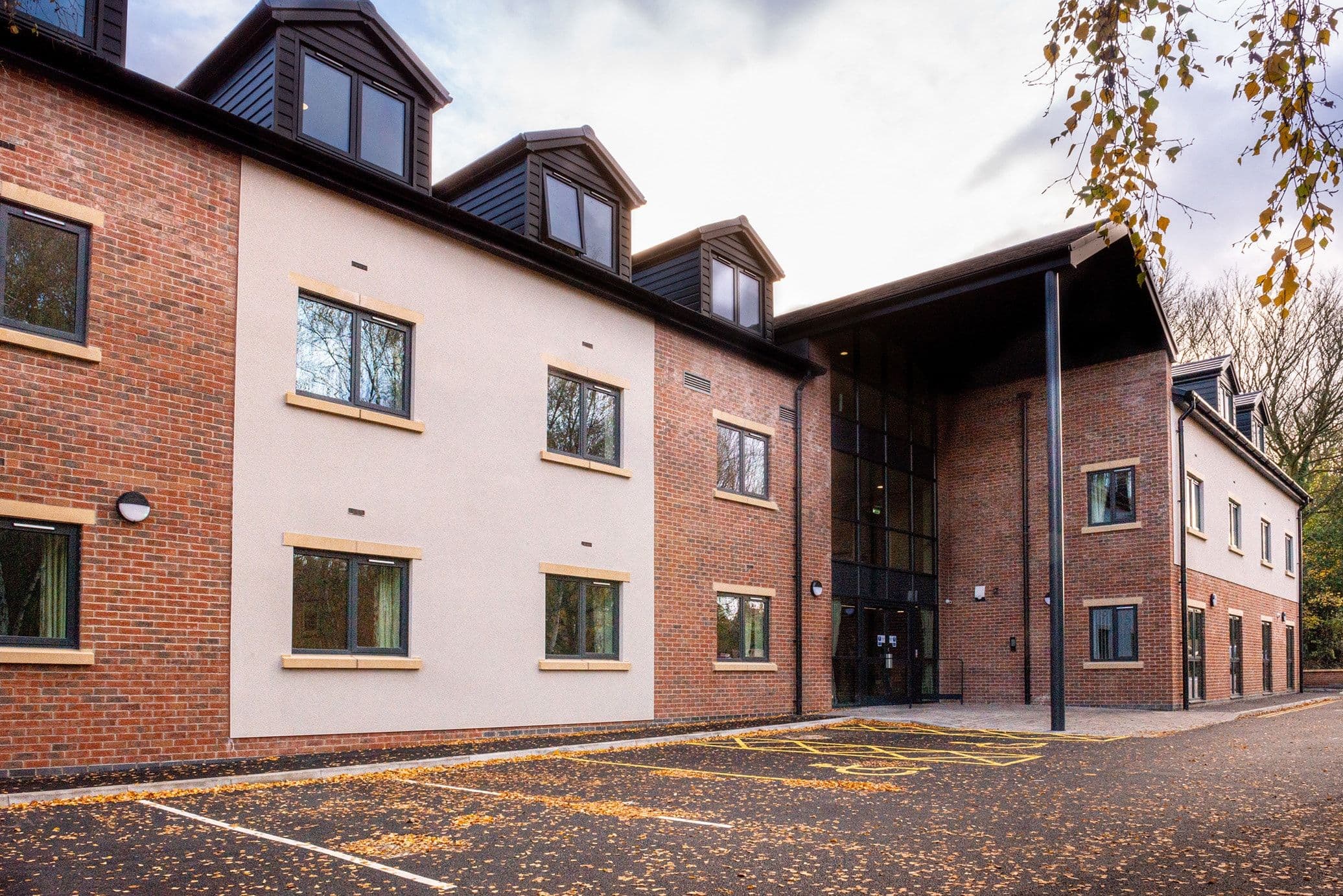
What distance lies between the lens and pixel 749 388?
18625 millimetres

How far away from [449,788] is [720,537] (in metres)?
8.80

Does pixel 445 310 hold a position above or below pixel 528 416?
above

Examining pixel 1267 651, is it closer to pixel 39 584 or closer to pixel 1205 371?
pixel 1205 371

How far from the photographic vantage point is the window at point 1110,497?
21.5 metres

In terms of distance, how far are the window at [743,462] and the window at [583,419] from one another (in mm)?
2696

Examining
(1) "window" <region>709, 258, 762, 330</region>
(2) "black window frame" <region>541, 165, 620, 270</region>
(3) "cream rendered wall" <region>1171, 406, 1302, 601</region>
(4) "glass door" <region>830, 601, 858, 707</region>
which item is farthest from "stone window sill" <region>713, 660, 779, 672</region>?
(3) "cream rendered wall" <region>1171, 406, 1302, 601</region>

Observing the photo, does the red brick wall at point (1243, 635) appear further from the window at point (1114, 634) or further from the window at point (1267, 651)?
the window at point (1114, 634)

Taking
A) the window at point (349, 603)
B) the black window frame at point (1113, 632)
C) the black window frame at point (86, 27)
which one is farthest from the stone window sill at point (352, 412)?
the black window frame at point (1113, 632)

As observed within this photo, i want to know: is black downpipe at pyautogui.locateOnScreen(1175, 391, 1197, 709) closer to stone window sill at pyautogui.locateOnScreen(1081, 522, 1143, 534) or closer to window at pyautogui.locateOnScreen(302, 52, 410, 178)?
stone window sill at pyautogui.locateOnScreen(1081, 522, 1143, 534)

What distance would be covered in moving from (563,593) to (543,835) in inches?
302

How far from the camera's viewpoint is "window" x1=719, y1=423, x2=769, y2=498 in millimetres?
17969

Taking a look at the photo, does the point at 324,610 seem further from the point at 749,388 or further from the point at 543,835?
the point at 749,388

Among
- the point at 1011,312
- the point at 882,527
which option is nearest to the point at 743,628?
the point at 882,527

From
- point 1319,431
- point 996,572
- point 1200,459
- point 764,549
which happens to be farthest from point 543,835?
point 1319,431
